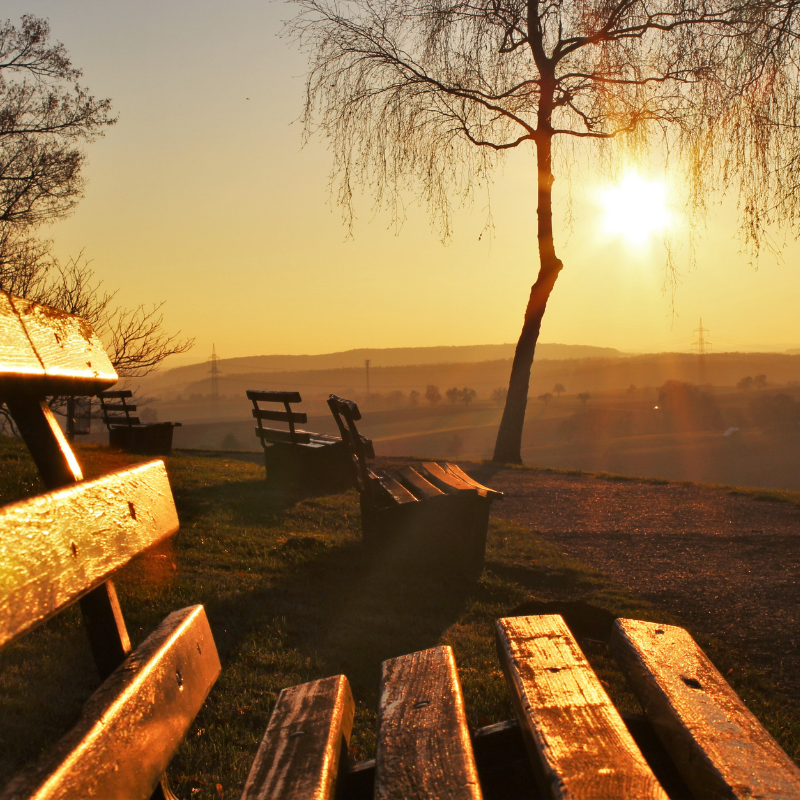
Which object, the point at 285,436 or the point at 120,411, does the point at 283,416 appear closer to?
the point at 285,436

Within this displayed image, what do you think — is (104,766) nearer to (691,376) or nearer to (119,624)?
(119,624)

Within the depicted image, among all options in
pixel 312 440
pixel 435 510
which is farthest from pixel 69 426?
pixel 435 510

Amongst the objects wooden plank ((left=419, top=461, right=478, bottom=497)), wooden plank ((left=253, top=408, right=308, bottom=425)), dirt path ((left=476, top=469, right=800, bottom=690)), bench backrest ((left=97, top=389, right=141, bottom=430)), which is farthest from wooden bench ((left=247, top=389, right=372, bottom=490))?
bench backrest ((left=97, top=389, right=141, bottom=430))

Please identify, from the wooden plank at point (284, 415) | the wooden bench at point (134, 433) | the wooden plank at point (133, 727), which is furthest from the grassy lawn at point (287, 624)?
the wooden bench at point (134, 433)

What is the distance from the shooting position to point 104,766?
92cm

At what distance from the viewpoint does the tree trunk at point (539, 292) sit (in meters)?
13.8

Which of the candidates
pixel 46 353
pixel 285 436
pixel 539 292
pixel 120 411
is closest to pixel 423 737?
pixel 46 353

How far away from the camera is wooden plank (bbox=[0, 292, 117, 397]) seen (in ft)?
3.20

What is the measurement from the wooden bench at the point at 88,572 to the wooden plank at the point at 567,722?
61 cm

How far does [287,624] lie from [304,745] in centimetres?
276

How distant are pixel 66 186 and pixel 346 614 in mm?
11242

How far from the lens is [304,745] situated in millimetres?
1243

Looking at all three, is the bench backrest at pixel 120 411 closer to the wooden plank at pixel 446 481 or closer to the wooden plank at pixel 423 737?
the wooden plank at pixel 446 481

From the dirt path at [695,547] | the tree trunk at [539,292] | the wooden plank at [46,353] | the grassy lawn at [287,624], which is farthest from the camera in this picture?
the tree trunk at [539,292]
